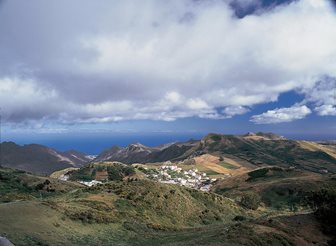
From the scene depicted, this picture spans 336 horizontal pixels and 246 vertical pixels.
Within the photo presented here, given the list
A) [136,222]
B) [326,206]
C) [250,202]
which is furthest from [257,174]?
[136,222]

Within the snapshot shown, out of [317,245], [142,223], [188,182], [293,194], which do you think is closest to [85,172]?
[188,182]

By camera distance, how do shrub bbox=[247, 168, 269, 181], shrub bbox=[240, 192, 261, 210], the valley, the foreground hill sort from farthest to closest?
shrub bbox=[247, 168, 269, 181] → shrub bbox=[240, 192, 261, 210] → the valley → the foreground hill

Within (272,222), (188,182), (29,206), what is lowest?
(188,182)

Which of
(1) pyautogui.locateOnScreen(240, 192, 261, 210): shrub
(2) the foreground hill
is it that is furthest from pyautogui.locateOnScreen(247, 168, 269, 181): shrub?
(2) the foreground hill

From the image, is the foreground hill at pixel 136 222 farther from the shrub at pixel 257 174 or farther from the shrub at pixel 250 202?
the shrub at pixel 257 174

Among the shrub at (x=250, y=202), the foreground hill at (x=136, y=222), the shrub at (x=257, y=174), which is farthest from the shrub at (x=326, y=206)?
the shrub at (x=257, y=174)

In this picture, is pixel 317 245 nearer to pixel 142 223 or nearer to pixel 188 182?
pixel 142 223

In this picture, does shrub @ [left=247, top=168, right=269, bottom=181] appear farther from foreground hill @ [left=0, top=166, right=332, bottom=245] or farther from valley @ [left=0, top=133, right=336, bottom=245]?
foreground hill @ [left=0, top=166, right=332, bottom=245]

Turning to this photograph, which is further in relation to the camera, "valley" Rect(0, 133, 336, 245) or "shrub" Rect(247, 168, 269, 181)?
"shrub" Rect(247, 168, 269, 181)
